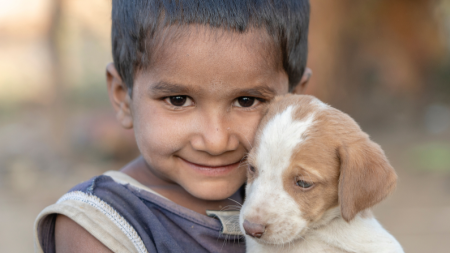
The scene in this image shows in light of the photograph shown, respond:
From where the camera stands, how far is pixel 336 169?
2447 mm

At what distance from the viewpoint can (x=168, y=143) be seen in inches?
100

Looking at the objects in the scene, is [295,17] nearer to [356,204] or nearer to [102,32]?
[356,204]

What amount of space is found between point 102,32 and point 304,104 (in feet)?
27.7

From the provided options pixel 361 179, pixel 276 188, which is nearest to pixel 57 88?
pixel 276 188

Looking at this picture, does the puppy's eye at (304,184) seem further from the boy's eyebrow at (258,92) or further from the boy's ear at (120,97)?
the boy's ear at (120,97)

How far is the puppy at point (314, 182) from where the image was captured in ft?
7.79

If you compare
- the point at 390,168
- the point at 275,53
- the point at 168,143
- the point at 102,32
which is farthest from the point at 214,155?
the point at 102,32

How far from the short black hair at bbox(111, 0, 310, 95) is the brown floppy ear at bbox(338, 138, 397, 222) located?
72 cm

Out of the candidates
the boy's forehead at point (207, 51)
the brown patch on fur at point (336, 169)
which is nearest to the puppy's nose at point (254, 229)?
the brown patch on fur at point (336, 169)

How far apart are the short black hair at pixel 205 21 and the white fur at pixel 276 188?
508 mm

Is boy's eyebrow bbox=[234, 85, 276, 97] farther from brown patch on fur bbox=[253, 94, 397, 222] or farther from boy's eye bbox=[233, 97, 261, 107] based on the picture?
brown patch on fur bbox=[253, 94, 397, 222]

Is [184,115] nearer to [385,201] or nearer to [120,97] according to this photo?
[120,97]

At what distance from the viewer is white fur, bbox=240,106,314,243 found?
2377 millimetres

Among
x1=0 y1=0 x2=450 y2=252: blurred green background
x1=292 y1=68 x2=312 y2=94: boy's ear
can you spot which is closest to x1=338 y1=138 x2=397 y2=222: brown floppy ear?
x1=292 y1=68 x2=312 y2=94: boy's ear
